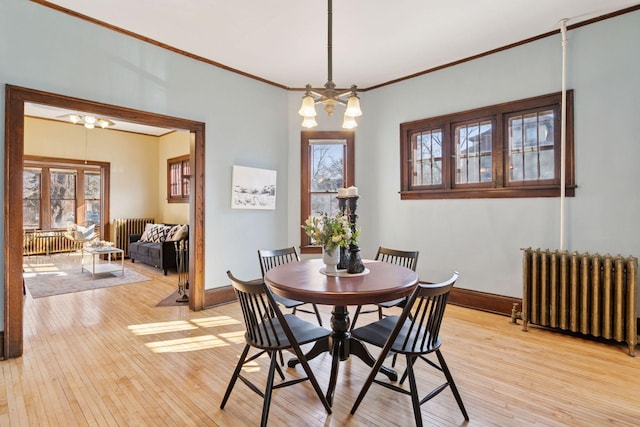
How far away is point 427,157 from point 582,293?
7.57 ft

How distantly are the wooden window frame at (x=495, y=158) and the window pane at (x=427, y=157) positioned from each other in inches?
2.3

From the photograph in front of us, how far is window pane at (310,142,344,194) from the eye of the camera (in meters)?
5.18

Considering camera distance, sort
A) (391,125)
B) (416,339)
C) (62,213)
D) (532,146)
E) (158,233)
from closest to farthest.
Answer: (416,339), (532,146), (391,125), (158,233), (62,213)

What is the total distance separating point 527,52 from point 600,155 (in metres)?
1.35

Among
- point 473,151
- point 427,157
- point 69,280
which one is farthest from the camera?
point 69,280

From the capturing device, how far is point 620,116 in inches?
125

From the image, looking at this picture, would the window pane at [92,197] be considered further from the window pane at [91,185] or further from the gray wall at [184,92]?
the gray wall at [184,92]

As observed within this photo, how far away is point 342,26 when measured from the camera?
11.0 feet

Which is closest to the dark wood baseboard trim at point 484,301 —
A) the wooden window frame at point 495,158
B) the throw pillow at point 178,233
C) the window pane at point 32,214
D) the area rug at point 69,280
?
the wooden window frame at point 495,158

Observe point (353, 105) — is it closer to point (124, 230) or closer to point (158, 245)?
point (158, 245)

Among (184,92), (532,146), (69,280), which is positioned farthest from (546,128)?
(69,280)

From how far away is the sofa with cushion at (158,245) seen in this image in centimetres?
635

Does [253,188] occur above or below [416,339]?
above

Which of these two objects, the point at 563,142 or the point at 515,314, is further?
the point at 515,314
